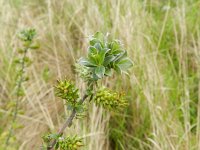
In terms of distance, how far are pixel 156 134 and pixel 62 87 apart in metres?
1.30

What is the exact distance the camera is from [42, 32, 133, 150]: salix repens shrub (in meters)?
0.70

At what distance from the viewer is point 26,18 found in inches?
121

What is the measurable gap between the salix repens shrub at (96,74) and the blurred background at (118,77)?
1.10 metres

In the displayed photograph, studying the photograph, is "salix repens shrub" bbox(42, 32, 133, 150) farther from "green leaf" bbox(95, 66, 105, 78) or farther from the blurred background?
the blurred background

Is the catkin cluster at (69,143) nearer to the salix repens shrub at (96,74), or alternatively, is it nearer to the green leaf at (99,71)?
the salix repens shrub at (96,74)

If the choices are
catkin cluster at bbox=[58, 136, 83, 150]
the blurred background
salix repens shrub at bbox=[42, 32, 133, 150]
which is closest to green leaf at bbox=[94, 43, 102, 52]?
salix repens shrub at bbox=[42, 32, 133, 150]

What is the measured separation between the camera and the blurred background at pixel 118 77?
2070 millimetres

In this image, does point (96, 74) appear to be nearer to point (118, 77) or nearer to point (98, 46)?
point (98, 46)

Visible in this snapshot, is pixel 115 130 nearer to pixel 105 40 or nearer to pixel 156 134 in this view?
pixel 156 134

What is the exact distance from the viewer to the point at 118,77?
2.32 meters

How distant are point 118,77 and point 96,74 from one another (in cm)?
164

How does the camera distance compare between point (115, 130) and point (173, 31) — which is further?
point (173, 31)

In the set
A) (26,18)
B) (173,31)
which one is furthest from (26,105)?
(173,31)

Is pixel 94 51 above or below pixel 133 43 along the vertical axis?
below
